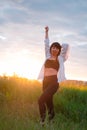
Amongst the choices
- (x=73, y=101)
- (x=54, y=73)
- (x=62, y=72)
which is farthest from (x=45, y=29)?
(x=54, y=73)

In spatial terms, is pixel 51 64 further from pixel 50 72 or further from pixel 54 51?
pixel 54 51

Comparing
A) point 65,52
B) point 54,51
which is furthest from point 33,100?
point 54,51

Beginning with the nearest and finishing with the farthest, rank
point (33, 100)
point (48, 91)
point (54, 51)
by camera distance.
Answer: point (48, 91) → point (54, 51) → point (33, 100)

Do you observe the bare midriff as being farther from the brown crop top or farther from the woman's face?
the woman's face

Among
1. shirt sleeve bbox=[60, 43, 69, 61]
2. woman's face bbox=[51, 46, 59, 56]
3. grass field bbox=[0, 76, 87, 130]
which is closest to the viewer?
woman's face bbox=[51, 46, 59, 56]

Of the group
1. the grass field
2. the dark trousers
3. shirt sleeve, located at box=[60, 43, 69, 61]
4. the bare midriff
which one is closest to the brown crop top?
the bare midriff

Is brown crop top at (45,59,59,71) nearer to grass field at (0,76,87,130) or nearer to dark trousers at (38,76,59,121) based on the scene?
dark trousers at (38,76,59,121)

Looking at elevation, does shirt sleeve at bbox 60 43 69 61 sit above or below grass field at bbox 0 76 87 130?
above

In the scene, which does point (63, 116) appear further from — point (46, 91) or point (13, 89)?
point (13, 89)

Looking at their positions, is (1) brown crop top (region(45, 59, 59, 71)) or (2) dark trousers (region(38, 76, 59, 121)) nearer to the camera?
(2) dark trousers (region(38, 76, 59, 121))

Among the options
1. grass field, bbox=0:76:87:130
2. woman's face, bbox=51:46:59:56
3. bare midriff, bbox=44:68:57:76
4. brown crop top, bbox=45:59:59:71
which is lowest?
grass field, bbox=0:76:87:130

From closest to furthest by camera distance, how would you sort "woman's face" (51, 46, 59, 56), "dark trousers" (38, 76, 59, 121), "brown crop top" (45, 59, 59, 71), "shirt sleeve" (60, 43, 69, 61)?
"dark trousers" (38, 76, 59, 121) → "brown crop top" (45, 59, 59, 71) → "woman's face" (51, 46, 59, 56) → "shirt sleeve" (60, 43, 69, 61)

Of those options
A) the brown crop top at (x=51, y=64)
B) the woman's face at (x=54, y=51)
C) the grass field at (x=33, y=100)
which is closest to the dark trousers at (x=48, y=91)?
the brown crop top at (x=51, y=64)

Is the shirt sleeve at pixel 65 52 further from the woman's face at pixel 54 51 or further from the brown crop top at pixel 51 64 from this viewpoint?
the brown crop top at pixel 51 64
